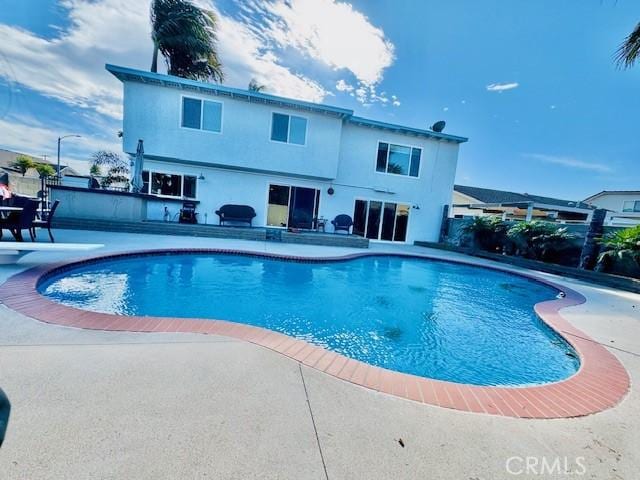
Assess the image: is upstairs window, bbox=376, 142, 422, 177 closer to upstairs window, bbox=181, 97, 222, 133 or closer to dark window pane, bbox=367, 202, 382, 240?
dark window pane, bbox=367, 202, 382, 240

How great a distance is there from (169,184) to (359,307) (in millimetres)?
10221

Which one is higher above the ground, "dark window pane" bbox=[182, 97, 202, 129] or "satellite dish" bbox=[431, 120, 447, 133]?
"satellite dish" bbox=[431, 120, 447, 133]

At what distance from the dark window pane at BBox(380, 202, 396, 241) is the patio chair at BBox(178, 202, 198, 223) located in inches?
353

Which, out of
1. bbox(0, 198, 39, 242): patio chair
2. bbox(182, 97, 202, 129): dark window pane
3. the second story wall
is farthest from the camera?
bbox(182, 97, 202, 129): dark window pane

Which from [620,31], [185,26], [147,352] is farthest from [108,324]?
[185,26]

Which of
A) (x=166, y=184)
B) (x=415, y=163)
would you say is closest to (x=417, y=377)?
(x=166, y=184)

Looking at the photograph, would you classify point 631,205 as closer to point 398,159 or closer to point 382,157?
point 398,159

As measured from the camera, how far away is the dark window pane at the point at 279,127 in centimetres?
1185

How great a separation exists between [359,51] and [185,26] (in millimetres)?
9841

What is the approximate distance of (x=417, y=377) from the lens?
97.0 inches

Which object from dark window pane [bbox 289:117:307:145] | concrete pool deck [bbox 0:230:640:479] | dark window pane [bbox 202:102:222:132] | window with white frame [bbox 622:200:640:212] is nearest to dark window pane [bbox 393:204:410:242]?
dark window pane [bbox 289:117:307:145]

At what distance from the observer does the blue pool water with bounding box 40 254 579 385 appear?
3.67 metres

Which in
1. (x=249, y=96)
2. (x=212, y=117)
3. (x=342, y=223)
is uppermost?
(x=249, y=96)

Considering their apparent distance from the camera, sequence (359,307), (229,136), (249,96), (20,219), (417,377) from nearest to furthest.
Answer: (417,377) < (359,307) < (20,219) < (249,96) < (229,136)
